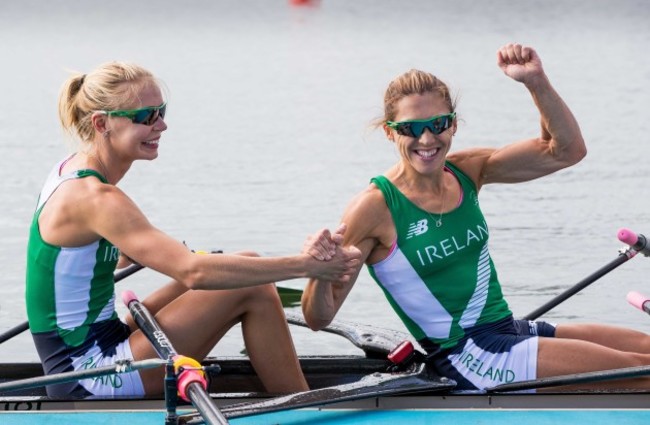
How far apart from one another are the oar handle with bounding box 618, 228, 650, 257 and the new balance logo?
45.6 inches

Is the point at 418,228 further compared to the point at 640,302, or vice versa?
the point at 640,302

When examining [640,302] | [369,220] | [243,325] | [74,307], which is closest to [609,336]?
[640,302]

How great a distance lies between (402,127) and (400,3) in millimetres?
24899

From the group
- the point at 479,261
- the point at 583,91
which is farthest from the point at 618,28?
the point at 479,261

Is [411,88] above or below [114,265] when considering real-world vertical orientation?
above

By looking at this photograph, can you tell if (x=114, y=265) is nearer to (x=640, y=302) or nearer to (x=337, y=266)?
(x=337, y=266)

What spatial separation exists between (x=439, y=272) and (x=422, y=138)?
1.75ft

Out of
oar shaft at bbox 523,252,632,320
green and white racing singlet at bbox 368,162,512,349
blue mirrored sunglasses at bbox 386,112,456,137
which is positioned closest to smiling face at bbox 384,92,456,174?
blue mirrored sunglasses at bbox 386,112,456,137

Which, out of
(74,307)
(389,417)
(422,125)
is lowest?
(389,417)

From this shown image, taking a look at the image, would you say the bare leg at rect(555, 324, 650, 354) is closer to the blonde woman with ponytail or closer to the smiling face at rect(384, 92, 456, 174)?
the smiling face at rect(384, 92, 456, 174)

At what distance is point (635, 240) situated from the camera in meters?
6.05

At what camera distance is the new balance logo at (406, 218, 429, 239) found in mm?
5230

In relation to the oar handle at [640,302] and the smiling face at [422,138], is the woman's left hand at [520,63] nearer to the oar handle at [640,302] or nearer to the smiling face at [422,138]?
the smiling face at [422,138]

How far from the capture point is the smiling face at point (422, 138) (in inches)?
205
